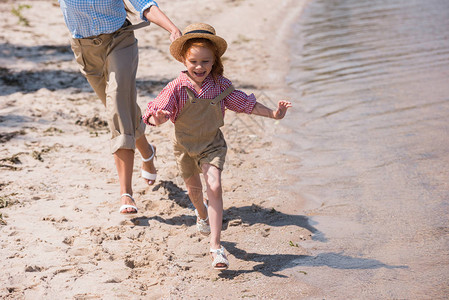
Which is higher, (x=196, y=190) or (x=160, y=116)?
(x=160, y=116)

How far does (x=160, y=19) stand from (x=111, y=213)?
156 centimetres

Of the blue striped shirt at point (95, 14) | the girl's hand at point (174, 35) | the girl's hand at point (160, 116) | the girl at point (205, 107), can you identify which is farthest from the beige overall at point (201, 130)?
the blue striped shirt at point (95, 14)

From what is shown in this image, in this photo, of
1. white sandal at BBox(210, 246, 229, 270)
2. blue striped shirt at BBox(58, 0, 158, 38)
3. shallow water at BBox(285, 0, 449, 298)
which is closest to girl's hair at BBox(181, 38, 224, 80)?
blue striped shirt at BBox(58, 0, 158, 38)

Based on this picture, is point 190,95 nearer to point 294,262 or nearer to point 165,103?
point 165,103

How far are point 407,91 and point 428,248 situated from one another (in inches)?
161

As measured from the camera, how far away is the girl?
11.7 ft

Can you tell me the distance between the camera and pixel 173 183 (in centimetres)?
510

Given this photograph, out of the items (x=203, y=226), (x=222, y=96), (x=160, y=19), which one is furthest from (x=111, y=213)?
(x=160, y=19)

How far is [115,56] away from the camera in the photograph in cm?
423

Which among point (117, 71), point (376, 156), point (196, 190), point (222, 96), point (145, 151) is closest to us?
point (222, 96)

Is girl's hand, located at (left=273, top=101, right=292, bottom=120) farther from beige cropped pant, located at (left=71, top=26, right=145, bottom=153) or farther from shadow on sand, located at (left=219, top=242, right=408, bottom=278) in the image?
beige cropped pant, located at (left=71, top=26, right=145, bottom=153)

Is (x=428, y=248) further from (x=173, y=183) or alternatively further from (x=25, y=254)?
(x=25, y=254)

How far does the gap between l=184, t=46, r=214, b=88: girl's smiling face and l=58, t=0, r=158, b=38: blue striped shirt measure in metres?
0.76

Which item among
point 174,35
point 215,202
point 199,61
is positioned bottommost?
point 215,202
